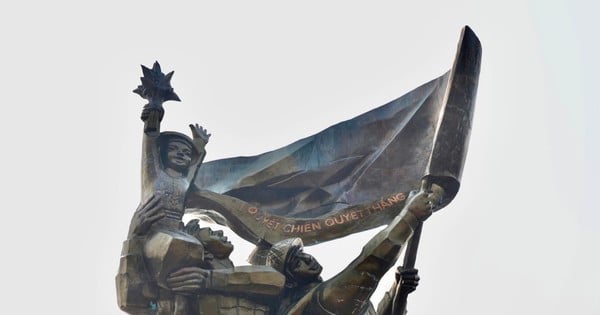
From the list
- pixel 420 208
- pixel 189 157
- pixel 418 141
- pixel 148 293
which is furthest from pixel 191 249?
pixel 418 141

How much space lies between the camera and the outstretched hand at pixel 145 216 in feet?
43.0

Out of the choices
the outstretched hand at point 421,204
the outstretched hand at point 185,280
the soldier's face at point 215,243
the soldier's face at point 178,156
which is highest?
the soldier's face at point 178,156

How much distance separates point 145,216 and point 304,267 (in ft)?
6.90

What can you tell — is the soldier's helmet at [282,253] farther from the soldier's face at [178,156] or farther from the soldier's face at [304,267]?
the soldier's face at [178,156]

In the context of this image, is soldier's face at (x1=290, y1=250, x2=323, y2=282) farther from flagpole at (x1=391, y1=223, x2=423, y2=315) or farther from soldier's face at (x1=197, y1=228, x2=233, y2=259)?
flagpole at (x1=391, y1=223, x2=423, y2=315)

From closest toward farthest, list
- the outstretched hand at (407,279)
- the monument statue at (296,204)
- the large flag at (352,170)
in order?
the monument statue at (296,204) → the outstretched hand at (407,279) → the large flag at (352,170)

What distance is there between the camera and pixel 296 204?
15344 mm

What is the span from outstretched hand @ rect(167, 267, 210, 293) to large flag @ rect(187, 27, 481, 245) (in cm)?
171

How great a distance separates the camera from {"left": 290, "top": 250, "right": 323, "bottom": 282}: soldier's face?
13.5 metres

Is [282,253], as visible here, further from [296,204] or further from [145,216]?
[296,204]

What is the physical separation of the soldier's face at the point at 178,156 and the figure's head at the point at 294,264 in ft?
5.54

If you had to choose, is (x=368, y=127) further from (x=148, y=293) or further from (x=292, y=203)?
(x=148, y=293)

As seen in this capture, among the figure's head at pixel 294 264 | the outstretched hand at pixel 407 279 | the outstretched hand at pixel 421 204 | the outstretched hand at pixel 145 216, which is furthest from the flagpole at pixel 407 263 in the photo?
the outstretched hand at pixel 145 216

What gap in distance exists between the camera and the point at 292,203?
15367 millimetres
